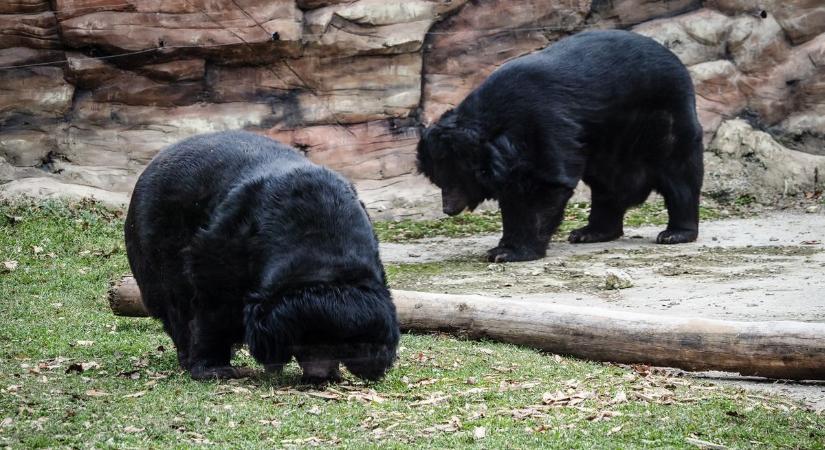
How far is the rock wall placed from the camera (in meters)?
13.4

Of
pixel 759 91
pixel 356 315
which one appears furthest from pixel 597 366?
pixel 759 91

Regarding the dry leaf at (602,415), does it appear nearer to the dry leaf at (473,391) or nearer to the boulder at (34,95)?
the dry leaf at (473,391)

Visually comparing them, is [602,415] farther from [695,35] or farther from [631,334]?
[695,35]

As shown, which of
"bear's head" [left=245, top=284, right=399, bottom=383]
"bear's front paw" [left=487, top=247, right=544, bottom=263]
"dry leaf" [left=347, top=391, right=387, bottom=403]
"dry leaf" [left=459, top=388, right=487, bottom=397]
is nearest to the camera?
"bear's head" [left=245, top=284, right=399, bottom=383]

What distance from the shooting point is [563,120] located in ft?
36.9

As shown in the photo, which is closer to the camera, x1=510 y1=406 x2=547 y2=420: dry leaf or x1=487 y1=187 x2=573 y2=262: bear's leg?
x1=510 y1=406 x2=547 y2=420: dry leaf

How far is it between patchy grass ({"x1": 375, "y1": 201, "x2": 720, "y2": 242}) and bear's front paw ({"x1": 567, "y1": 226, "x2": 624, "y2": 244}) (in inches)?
16.5

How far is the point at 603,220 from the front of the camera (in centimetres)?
1222

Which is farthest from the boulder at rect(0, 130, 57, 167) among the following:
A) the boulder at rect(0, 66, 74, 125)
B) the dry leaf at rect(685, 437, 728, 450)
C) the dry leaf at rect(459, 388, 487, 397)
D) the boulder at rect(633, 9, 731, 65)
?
the dry leaf at rect(685, 437, 728, 450)

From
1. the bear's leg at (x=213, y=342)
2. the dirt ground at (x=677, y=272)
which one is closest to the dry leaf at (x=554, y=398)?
the dirt ground at (x=677, y=272)

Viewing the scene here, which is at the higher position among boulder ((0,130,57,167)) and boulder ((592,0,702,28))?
boulder ((592,0,702,28))

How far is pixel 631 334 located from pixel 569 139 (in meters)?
4.94

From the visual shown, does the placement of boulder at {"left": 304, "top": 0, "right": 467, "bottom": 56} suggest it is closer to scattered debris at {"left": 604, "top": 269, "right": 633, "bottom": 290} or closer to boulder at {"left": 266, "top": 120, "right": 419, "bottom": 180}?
boulder at {"left": 266, "top": 120, "right": 419, "bottom": 180}

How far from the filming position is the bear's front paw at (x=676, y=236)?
11758 mm
